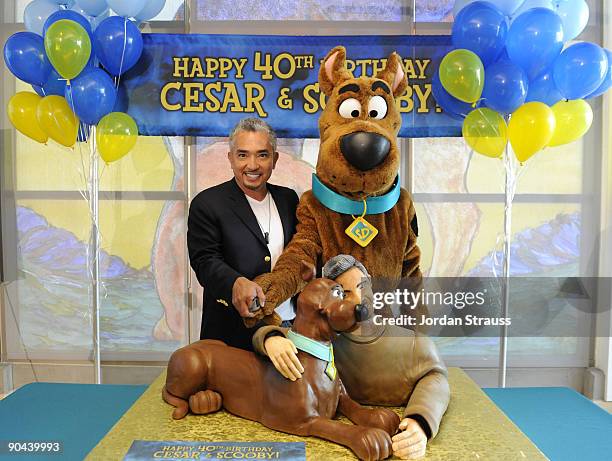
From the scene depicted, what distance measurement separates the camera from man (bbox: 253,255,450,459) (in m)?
1.41

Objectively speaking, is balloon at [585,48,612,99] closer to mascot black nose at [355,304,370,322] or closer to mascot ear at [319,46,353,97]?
mascot ear at [319,46,353,97]

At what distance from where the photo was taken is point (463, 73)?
192cm

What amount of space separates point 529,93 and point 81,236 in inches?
72.8

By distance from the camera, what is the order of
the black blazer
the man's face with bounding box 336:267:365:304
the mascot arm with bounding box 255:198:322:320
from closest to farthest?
1. the man's face with bounding box 336:267:365:304
2. the mascot arm with bounding box 255:198:322:320
3. the black blazer

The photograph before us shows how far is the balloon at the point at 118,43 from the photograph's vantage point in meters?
1.96

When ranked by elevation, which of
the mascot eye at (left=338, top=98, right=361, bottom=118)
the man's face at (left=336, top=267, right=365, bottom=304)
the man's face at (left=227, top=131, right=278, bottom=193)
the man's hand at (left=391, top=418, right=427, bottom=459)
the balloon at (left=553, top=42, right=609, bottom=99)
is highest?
the balloon at (left=553, top=42, right=609, bottom=99)

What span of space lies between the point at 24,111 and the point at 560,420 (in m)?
2.27

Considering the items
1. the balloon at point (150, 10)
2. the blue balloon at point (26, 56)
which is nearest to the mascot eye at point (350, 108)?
the balloon at point (150, 10)

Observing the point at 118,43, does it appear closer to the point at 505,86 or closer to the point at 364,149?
the point at 364,149

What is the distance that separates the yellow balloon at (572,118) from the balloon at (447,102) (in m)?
0.33

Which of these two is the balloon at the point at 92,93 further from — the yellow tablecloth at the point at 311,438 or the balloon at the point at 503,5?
the balloon at the point at 503,5

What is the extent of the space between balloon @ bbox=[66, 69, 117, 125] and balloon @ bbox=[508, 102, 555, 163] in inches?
58.5

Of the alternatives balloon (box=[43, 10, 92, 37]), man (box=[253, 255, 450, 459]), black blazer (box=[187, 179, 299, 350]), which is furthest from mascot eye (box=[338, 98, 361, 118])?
balloon (box=[43, 10, 92, 37])

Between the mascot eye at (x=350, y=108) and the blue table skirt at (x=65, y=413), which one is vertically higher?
the mascot eye at (x=350, y=108)
